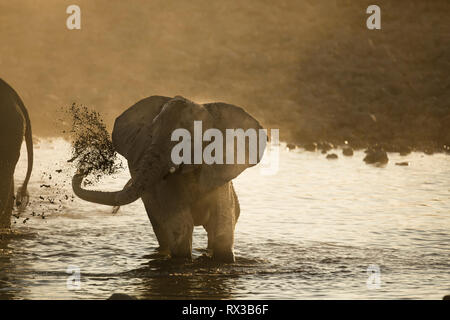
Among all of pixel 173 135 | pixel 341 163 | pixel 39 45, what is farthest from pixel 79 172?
pixel 39 45

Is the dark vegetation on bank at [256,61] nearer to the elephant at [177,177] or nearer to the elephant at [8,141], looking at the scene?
the elephant at [8,141]

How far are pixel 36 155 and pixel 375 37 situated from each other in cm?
5266

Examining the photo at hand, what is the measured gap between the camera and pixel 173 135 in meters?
9.94

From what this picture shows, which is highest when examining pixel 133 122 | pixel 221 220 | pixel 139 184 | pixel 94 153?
pixel 133 122

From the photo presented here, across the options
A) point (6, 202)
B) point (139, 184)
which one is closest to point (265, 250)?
point (139, 184)

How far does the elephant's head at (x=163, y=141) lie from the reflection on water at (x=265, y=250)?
1048 millimetres

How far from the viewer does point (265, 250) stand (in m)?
12.3

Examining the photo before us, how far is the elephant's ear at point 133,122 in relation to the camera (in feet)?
35.3

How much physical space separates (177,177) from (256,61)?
66164 mm

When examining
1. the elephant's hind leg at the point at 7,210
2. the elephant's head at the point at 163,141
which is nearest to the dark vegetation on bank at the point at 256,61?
the elephant's hind leg at the point at 7,210

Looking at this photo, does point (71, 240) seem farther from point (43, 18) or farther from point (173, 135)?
point (43, 18)

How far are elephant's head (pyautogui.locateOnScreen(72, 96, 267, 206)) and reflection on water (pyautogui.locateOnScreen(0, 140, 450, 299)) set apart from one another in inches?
41.3

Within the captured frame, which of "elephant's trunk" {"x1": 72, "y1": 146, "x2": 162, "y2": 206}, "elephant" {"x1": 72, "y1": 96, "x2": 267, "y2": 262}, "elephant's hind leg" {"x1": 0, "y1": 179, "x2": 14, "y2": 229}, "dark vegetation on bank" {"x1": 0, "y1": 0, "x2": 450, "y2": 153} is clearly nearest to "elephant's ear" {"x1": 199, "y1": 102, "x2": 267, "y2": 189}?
"elephant" {"x1": 72, "y1": 96, "x2": 267, "y2": 262}

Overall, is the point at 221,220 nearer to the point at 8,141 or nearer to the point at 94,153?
the point at 94,153
